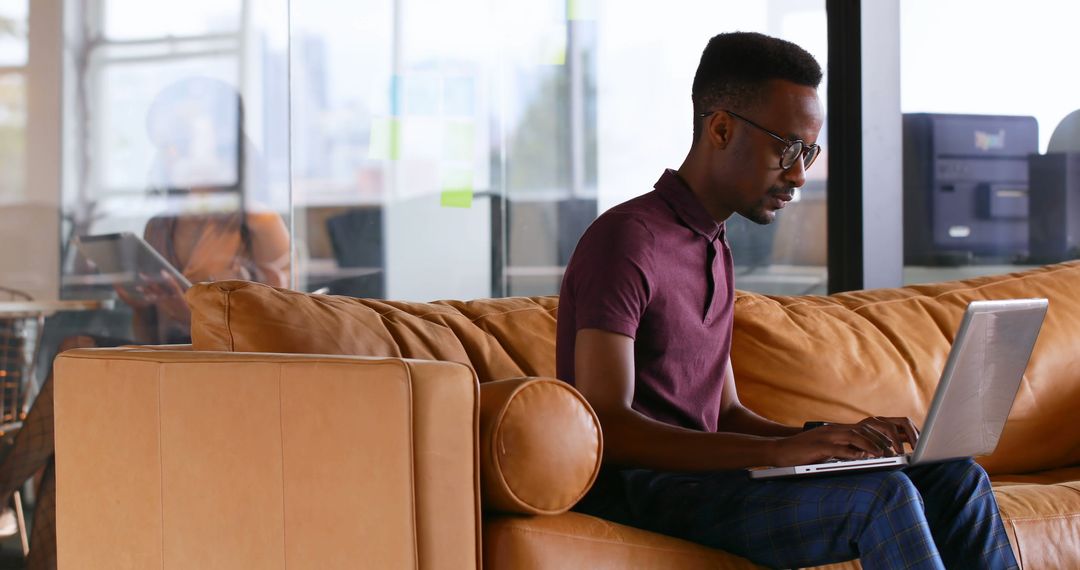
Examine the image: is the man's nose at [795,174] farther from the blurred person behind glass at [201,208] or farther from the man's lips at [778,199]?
the blurred person behind glass at [201,208]

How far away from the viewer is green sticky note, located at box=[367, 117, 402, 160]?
4.02m

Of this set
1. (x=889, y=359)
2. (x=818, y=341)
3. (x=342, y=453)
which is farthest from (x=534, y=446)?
(x=889, y=359)

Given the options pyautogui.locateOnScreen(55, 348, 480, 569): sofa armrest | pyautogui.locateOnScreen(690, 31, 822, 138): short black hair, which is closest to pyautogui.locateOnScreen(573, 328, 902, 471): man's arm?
pyautogui.locateOnScreen(55, 348, 480, 569): sofa armrest

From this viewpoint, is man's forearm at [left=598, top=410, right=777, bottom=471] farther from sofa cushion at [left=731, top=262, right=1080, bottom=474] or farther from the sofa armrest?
sofa cushion at [left=731, top=262, right=1080, bottom=474]

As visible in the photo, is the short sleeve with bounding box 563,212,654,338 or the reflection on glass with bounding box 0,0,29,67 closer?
the short sleeve with bounding box 563,212,654,338

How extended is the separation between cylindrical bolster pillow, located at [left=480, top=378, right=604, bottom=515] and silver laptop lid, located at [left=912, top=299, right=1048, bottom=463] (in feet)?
1.54

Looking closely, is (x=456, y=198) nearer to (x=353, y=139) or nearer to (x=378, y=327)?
(x=353, y=139)

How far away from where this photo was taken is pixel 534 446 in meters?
1.61

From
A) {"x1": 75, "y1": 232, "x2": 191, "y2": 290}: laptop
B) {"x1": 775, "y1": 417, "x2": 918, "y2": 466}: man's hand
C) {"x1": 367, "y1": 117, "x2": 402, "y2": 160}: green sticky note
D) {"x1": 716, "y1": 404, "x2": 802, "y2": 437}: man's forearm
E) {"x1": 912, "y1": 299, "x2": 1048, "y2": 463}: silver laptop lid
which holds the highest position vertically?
{"x1": 367, "y1": 117, "x2": 402, "y2": 160}: green sticky note

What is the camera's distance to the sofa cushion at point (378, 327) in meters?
2.07

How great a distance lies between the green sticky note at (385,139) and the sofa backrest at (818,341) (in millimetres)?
1523

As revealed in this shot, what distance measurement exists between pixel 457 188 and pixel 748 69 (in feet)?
7.16

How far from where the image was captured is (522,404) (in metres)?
1.61

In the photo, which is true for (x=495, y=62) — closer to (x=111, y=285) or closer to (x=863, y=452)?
(x=111, y=285)
